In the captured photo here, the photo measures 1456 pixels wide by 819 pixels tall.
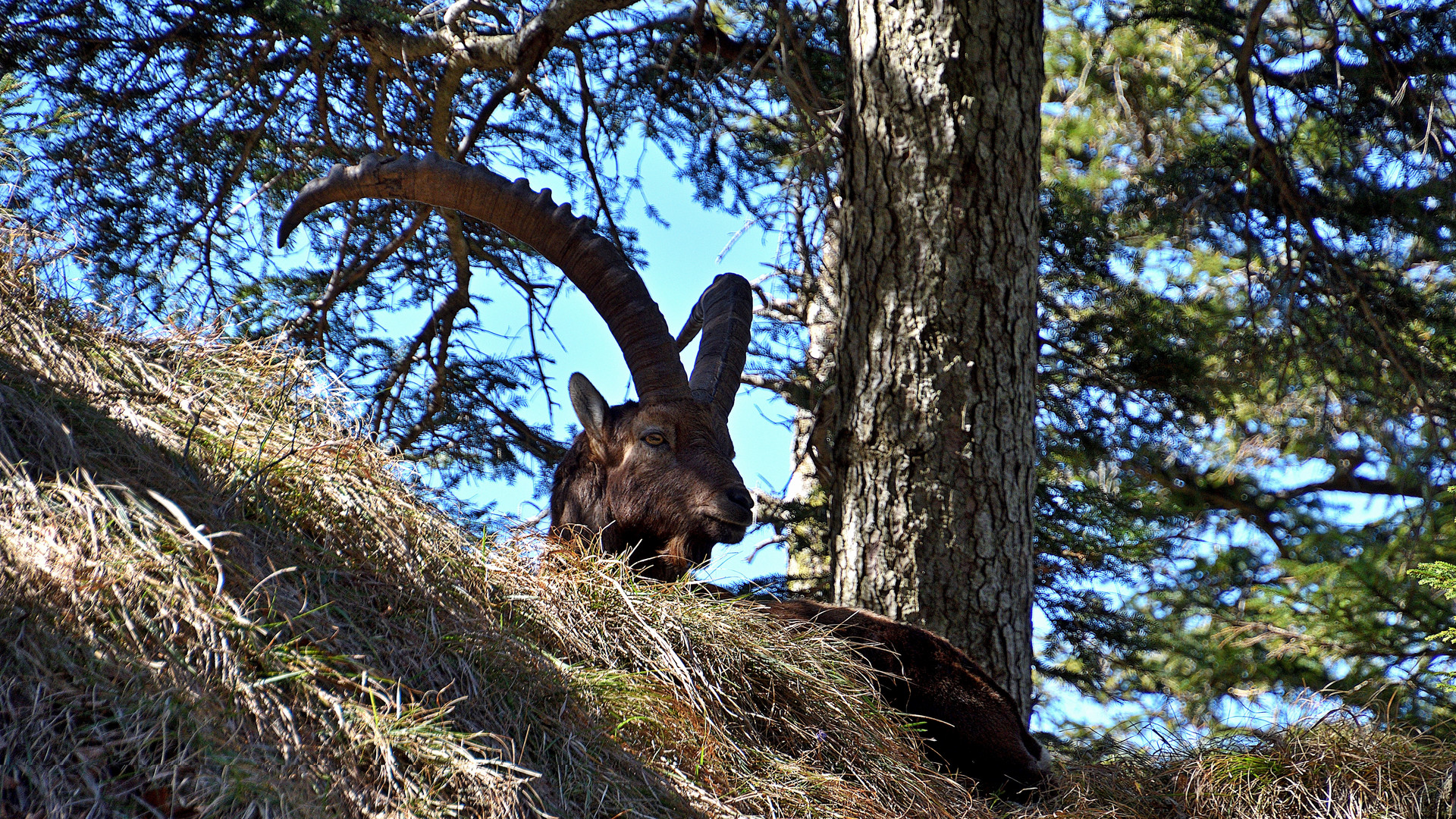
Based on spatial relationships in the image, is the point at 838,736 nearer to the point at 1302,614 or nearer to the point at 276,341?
the point at 276,341

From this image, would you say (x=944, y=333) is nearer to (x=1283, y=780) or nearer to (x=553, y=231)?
(x=553, y=231)

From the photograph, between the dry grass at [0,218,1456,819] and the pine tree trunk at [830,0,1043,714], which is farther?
the pine tree trunk at [830,0,1043,714]

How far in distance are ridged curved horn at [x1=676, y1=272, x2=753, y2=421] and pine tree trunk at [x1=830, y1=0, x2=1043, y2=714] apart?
563mm

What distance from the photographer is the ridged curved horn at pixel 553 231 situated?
15.9 feet

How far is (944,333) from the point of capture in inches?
193

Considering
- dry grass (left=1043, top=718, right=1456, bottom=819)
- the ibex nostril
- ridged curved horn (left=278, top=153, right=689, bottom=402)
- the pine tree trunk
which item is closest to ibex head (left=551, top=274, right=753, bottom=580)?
the ibex nostril

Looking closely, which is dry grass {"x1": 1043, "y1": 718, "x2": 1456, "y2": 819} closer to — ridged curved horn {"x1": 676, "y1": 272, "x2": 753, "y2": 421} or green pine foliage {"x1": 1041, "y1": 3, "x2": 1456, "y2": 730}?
green pine foliage {"x1": 1041, "y1": 3, "x2": 1456, "y2": 730}

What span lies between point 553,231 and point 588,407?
0.85m

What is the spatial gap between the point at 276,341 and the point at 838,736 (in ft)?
7.70

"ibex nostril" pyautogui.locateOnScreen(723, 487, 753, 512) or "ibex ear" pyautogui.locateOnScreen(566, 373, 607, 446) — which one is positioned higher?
"ibex ear" pyautogui.locateOnScreen(566, 373, 607, 446)

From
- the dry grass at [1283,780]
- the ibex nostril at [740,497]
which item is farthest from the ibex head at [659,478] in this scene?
the dry grass at [1283,780]

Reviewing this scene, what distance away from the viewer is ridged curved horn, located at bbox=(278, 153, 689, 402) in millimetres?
4840

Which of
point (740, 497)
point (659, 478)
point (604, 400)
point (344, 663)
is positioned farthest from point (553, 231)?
point (344, 663)

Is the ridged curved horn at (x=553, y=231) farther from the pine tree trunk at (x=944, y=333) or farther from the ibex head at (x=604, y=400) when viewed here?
the pine tree trunk at (x=944, y=333)
